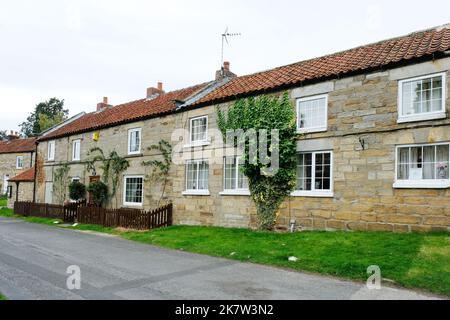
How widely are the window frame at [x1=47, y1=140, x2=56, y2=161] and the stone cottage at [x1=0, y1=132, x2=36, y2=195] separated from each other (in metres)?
17.2

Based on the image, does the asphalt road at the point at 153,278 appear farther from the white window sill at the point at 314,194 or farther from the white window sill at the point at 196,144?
the white window sill at the point at 196,144

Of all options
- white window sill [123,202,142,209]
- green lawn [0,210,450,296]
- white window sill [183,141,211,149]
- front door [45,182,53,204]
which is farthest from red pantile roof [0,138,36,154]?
green lawn [0,210,450,296]

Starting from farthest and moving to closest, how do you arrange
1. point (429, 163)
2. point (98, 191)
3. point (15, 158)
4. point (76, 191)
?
point (15, 158), point (76, 191), point (98, 191), point (429, 163)

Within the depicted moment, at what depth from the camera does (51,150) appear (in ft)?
96.9

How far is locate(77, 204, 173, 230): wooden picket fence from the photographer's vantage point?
17.2m

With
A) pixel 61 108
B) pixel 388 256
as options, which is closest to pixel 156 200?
pixel 388 256

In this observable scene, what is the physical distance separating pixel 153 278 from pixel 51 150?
24865 mm

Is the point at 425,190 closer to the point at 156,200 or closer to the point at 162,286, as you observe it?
the point at 162,286

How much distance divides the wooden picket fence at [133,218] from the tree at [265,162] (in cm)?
524

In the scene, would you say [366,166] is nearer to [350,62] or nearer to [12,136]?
[350,62]

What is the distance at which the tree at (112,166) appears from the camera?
21.8 m

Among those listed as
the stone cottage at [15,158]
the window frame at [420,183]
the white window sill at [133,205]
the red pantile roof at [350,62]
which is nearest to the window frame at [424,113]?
the red pantile roof at [350,62]

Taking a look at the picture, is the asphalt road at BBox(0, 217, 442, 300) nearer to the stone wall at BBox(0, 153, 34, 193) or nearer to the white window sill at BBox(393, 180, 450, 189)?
the white window sill at BBox(393, 180, 450, 189)

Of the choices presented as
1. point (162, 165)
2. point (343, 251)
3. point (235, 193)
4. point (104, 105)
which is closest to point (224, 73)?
point (162, 165)
